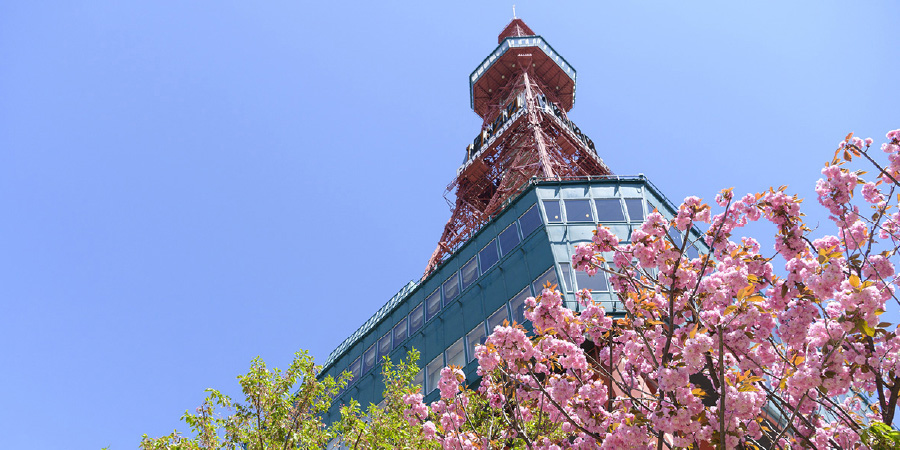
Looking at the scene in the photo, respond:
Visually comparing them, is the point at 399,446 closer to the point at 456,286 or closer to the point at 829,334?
Answer: the point at 829,334

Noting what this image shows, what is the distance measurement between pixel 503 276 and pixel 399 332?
6459 millimetres

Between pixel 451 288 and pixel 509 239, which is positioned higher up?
pixel 509 239

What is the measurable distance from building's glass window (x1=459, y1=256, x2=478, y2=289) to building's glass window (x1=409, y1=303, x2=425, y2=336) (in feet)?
8.41

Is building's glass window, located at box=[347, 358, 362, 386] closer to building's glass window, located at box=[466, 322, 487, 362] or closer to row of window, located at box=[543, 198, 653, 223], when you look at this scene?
building's glass window, located at box=[466, 322, 487, 362]

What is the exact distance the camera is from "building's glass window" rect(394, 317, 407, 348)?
2581 cm

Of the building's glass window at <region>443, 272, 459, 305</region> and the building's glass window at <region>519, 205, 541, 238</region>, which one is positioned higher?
the building's glass window at <region>519, 205, 541, 238</region>

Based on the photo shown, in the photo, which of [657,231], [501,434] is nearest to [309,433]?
[501,434]

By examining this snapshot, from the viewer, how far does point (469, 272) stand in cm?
2430

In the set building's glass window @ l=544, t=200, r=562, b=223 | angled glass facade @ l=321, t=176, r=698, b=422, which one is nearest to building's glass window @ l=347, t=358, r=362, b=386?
angled glass facade @ l=321, t=176, r=698, b=422

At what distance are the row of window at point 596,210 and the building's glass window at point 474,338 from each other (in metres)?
4.68

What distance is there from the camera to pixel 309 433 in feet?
40.6

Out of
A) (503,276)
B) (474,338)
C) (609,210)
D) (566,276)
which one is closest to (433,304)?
(474,338)

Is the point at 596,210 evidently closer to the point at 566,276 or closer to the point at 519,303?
the point at 566,276

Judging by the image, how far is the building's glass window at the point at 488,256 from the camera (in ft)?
76.6
